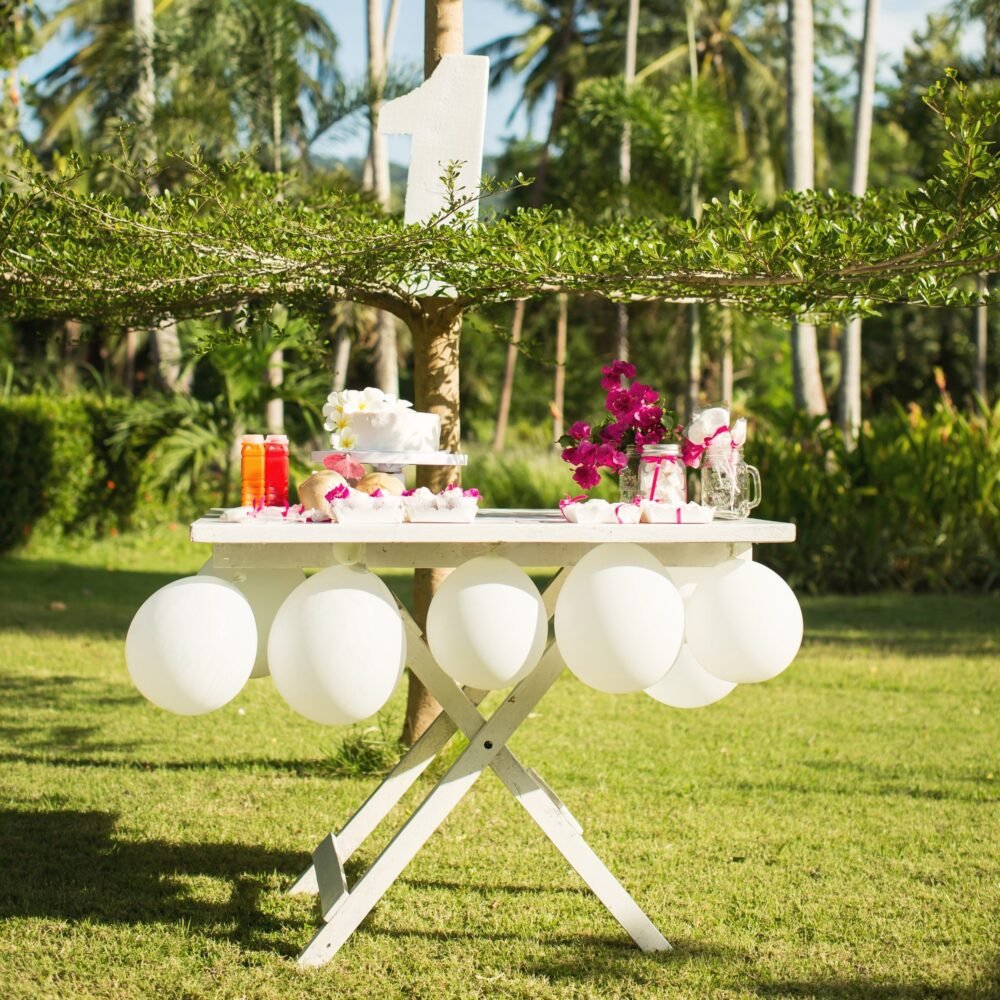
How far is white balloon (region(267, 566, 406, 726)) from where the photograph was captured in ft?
9.59

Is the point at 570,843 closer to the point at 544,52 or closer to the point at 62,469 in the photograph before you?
the point at 62,469

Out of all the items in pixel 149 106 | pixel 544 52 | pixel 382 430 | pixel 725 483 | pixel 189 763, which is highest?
pixel 544 52

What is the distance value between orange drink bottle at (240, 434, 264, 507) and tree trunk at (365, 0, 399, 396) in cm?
914

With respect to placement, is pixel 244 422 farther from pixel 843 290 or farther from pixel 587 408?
pixel 587 408

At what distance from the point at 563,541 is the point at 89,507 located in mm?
10472

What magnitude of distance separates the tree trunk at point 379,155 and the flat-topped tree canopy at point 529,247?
874 cm

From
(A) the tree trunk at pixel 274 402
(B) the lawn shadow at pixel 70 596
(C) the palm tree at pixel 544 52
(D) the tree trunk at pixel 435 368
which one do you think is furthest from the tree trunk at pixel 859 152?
(C) the palm tree at pixel 544 52

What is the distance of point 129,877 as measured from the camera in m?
3.76

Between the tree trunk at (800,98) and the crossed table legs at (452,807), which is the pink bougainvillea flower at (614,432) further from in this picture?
the tree trunk at (800,98)

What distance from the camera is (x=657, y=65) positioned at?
2741 centimetres

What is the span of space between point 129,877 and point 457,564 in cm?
154

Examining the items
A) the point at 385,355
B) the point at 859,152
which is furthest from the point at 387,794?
the point at 385,355

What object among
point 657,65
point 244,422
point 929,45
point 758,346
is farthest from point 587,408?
point 244,422

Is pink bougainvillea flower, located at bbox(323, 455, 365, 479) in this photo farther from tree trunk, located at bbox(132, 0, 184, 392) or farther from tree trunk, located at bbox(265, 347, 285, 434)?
tree trunk, located at bbox(132, 0, 184, 392)
